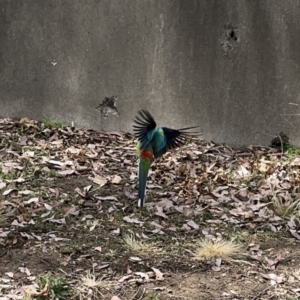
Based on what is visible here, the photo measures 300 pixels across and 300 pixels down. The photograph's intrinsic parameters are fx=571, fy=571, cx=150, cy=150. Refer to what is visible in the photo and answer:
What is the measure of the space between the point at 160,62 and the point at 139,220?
2007 mm

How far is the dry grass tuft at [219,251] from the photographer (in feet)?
10.8

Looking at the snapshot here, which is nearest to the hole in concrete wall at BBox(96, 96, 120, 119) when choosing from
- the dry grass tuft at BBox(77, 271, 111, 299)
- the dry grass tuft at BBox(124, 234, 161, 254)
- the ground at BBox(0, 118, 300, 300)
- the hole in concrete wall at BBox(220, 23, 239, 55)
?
the ground at BBox(0, 118, 300, 300)

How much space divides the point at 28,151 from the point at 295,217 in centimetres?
226

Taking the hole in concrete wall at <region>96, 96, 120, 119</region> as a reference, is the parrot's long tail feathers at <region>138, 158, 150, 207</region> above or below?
below

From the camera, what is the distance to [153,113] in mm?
5414

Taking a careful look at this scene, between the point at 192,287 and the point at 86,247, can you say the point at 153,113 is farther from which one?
the point at 192,287

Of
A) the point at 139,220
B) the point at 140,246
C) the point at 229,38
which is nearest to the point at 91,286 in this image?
the point at 140,246

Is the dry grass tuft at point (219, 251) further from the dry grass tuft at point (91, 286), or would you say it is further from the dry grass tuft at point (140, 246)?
the dry grass tuft at point (91, 286)

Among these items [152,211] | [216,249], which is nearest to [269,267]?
[216,249]

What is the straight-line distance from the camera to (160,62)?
209 inches

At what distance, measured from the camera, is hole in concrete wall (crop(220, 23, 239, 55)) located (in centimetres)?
516

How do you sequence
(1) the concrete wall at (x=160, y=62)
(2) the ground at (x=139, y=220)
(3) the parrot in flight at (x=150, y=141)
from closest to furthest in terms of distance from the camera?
(2) the ground at (x=139, y=220)
(3) the parrot in flight at (x=150, y=141)
(1) the concrete wall at (x=160, y=62)

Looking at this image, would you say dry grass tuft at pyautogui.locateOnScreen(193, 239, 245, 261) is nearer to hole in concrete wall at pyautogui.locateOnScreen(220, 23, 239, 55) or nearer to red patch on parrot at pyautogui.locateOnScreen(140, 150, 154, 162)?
red patch on parrot at pyautogui.locateOnScreen(140, 150, 154, 162)

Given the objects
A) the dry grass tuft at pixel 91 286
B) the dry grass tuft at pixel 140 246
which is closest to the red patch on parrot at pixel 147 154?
the dry grass tuft at pixel 140 246
